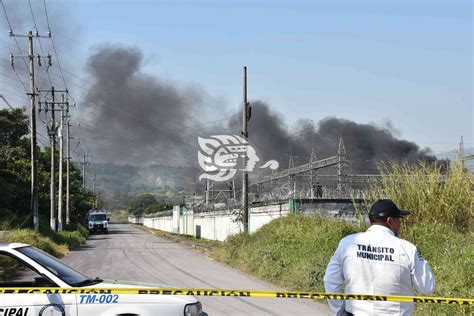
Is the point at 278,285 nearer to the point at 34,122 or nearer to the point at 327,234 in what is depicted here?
the point at 327,234

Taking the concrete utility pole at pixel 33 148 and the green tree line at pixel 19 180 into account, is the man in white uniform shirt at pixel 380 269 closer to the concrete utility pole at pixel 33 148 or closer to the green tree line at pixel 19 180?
the green tree line at pixel 19 180

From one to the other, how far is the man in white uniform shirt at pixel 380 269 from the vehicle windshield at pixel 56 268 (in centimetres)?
325

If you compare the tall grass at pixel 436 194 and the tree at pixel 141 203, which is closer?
the tall grass at pixel 436 194

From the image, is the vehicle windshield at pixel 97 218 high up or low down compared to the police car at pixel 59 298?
down

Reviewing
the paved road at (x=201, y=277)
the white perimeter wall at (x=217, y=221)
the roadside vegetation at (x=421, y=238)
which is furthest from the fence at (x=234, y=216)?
the paved road at (x=201, y=277)

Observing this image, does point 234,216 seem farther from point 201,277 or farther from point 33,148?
point 201,277

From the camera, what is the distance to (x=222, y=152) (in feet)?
163

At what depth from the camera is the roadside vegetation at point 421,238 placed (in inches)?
347

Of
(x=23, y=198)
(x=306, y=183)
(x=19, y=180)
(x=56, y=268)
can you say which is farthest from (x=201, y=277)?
(x=19, y=180)

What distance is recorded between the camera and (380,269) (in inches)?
163

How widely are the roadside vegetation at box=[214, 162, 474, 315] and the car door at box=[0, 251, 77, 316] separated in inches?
205

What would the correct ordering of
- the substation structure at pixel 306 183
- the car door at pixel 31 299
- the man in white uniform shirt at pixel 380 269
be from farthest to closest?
the substation structure at pixel 306 183 < the car door at pixel 31 299 < the man in white uniform shirt at pixel 380 269

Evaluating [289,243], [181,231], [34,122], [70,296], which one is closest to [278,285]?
[289,243]

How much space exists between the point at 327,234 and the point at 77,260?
1144cm
